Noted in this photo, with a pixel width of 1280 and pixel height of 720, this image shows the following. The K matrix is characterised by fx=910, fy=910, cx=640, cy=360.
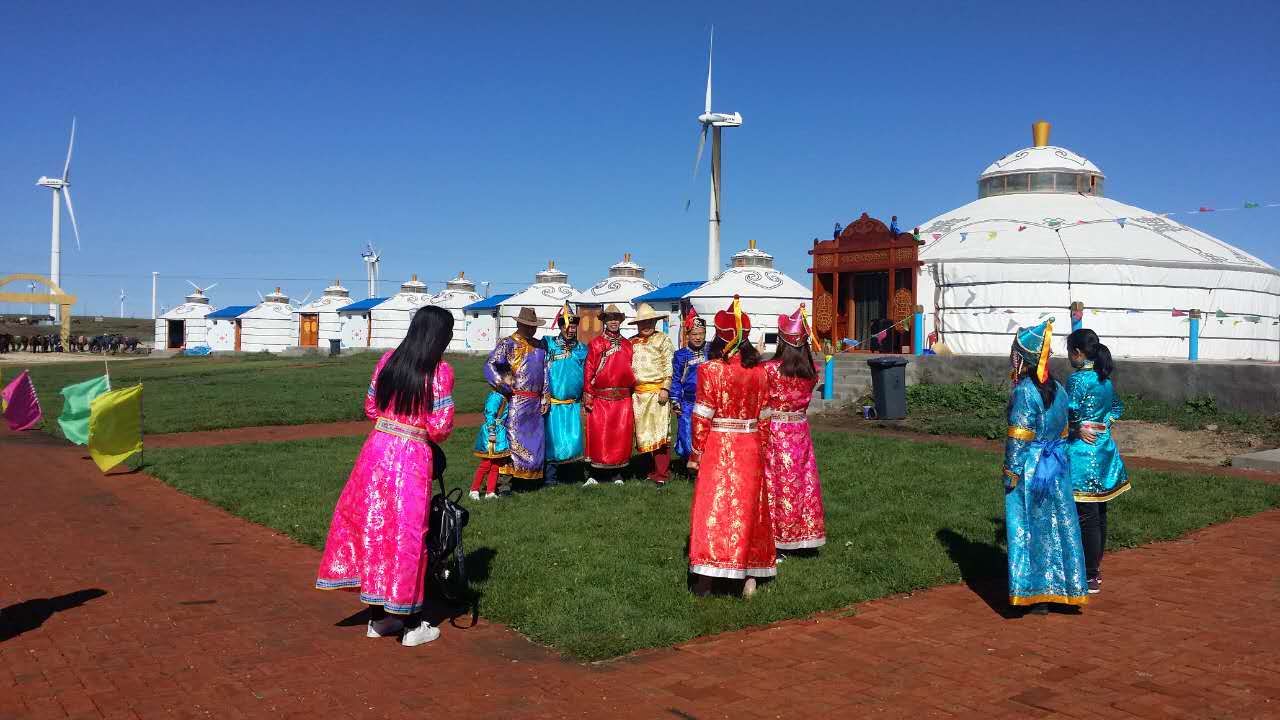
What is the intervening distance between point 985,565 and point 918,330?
16589mm

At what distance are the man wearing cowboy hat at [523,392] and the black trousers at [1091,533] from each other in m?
5.69

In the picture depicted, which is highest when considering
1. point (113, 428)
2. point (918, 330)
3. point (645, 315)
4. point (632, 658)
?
point (918, 330)

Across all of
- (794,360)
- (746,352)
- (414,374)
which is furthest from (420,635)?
(794,360)

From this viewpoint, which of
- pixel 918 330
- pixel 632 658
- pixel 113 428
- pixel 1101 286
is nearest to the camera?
pixel 632 658

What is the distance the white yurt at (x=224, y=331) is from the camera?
64438 mm

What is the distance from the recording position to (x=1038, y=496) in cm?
619

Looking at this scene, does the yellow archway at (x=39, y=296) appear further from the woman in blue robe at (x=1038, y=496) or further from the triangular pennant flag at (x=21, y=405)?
the woman in blue robe at (x=1038, y=496)

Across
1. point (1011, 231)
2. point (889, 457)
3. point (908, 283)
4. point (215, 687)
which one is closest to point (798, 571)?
point (215, 687)

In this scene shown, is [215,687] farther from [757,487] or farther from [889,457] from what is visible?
[889,457]

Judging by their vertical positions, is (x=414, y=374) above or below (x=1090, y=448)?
above

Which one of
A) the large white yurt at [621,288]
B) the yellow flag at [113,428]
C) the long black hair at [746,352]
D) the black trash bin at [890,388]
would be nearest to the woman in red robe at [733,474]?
the long black hair at [746,352]

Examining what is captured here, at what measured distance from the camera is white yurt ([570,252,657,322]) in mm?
48594

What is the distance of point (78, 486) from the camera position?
11391mm

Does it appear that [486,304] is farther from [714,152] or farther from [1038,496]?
[1038,496]
